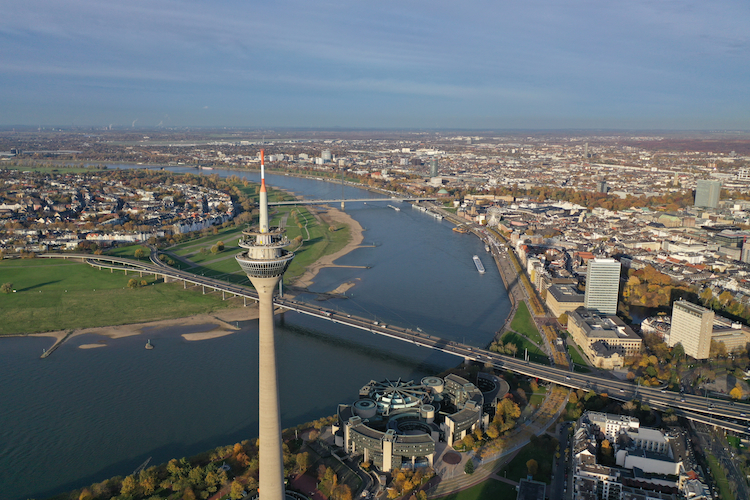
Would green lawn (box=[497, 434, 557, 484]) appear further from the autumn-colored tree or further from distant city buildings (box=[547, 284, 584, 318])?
distant city buildings (box=[547, 284, 584, 318])

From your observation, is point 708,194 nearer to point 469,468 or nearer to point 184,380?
point 469,468

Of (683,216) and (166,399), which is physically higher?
(683,216)

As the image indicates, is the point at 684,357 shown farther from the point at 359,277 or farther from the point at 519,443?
the point at 359,277

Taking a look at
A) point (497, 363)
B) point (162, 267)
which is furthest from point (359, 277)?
point (497, 363)

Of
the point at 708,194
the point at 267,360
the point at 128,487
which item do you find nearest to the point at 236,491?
the point at 128,487

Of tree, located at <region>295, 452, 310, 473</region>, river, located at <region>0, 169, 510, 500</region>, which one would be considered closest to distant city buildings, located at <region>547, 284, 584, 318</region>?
river, located at <region>0, 169, 510, 500</region>

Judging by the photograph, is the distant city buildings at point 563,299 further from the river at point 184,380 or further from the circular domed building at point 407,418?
the circular domed building at point 407,418

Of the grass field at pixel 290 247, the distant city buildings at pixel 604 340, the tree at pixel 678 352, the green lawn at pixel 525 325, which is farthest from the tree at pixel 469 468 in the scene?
the grass field at pixel 290 247
